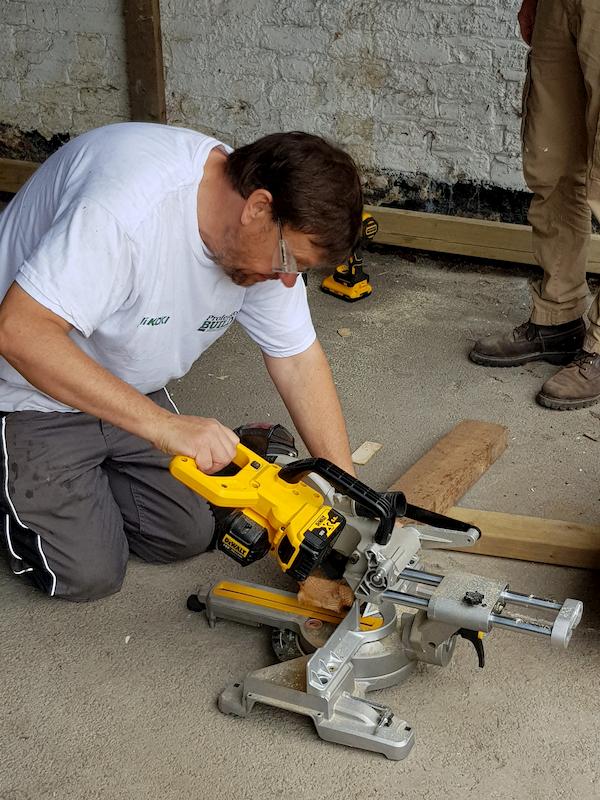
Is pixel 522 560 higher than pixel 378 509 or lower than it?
lower

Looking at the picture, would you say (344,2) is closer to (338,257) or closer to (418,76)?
(418,76)

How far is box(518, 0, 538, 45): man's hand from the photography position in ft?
11.8

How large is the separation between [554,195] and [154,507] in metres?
2.03

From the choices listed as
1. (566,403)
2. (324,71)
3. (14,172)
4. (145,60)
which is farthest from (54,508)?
(14,172)

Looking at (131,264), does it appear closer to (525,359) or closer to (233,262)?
(233,262)

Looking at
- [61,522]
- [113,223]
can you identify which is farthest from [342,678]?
[113,223]

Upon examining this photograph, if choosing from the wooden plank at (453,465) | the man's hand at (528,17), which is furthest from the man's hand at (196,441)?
the man's hand at (528,17)

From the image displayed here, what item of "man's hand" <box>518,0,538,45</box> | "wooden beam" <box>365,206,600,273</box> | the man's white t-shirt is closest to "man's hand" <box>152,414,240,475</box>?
the man's white t-shirt

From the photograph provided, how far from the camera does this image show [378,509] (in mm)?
1975

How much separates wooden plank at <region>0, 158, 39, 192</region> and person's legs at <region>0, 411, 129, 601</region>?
3427 mm

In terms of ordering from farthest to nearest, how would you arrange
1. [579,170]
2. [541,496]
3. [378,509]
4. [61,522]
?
[579,170] < [541,496] < [61,522] < [378,509]

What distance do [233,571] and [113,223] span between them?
3.77 ft

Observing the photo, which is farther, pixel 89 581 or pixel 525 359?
pixel 525 359

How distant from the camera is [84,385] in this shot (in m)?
2.10
